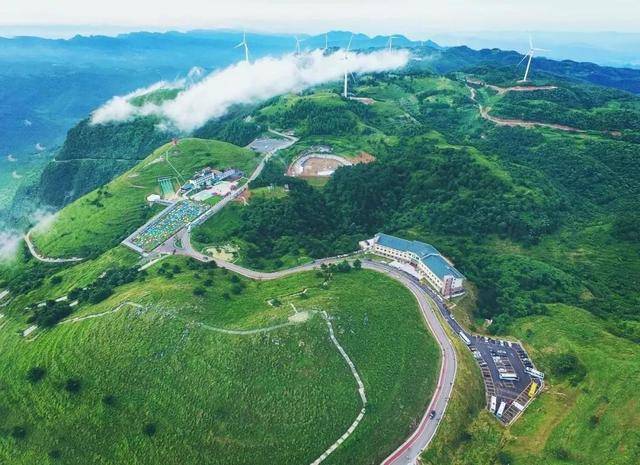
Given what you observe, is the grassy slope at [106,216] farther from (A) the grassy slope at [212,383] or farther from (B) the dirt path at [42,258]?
(A) the grassy slope at [212,383]

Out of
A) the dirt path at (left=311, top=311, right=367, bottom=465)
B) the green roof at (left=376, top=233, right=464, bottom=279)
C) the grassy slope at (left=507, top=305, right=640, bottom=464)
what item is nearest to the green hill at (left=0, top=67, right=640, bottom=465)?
the grassy slope at (left=507, top=305, right=640, bottom=464)

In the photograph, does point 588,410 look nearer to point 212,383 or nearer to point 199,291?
point 212,383

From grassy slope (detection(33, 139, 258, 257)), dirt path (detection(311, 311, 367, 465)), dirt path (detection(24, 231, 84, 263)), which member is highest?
dirt path (detection(311, 311, 367, 465))

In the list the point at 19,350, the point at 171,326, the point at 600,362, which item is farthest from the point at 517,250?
the point at 19,350

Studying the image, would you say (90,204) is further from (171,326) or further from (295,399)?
(295,399)

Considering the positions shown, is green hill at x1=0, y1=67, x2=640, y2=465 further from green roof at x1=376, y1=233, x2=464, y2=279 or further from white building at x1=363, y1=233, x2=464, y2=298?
green roof at x1=376, y1=233, x2=464, y2=279

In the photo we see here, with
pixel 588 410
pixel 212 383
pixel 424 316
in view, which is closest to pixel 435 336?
pixel 424 316
